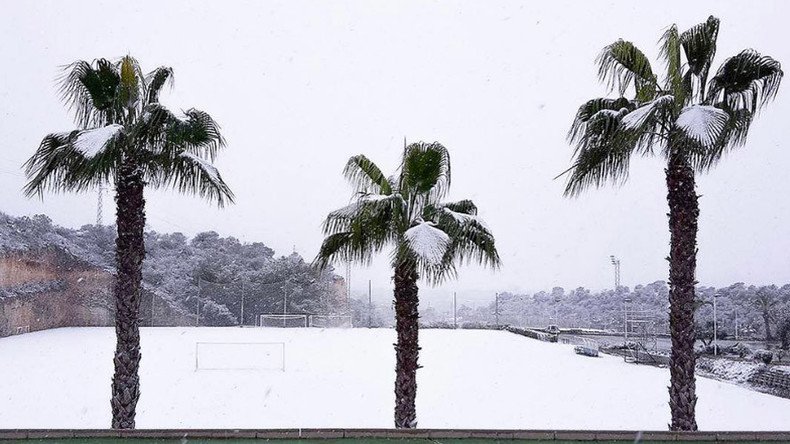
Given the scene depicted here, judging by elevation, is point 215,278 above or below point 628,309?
above

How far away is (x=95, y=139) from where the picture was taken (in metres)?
7.09

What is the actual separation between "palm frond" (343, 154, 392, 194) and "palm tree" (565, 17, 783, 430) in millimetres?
2626

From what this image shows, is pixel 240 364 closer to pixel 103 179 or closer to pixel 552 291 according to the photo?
pixel 103 179

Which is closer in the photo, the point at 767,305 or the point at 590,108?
the point at 590,108

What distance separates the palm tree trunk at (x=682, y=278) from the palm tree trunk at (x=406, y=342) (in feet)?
10.8

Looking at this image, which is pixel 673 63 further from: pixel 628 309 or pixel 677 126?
pixel 628 309

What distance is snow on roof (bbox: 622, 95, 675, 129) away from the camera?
272 inches

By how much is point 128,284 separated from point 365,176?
11.5 ft

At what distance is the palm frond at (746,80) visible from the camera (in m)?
7.16

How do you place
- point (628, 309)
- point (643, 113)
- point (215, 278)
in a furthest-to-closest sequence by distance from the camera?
point (215, 278) < point (628, 309) < point (643, 113)

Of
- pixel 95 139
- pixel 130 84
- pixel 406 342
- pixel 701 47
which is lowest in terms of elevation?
pixel 406 342

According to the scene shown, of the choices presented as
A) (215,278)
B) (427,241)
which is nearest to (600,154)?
(427,241)

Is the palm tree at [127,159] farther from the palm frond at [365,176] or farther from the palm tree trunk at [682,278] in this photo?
the palm tree trunk at [682,278]

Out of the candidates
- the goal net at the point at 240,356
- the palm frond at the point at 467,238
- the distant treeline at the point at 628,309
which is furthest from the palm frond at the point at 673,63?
the distant treeline at the point at 628,309
